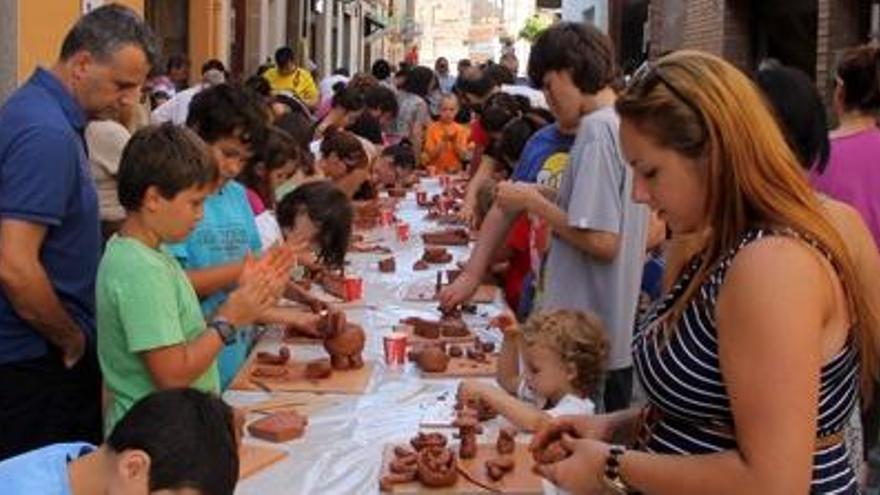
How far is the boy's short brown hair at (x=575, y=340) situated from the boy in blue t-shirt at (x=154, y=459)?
5.34 feet

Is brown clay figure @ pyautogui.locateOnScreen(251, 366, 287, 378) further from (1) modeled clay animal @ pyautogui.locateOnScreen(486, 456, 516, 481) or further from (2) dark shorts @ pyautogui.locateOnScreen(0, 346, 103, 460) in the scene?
(1) modeled clay animal @ pyautogui.locateOnScreen(486, 456, 516, 481)

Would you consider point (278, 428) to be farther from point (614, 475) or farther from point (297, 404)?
point (614, 475)

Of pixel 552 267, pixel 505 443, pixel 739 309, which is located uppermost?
pixel 739 309

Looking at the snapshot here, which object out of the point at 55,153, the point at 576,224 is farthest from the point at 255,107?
the point at 576,224

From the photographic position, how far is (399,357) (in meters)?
4.54

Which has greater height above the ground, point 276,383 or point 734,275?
point 734,275

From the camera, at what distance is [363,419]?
3811 mm

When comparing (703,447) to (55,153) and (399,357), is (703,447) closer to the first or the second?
(55,153)

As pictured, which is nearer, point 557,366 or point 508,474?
point 508,474

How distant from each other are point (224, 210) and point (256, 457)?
3.94 ft

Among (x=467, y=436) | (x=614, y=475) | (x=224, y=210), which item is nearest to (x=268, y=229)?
(x=224, y=210)

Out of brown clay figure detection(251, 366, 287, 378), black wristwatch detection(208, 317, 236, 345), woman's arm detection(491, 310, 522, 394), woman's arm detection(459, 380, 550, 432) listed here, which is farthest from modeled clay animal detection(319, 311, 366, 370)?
black wristwatch detection(208, 317, 236, 345)

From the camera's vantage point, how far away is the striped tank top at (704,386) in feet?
6.97

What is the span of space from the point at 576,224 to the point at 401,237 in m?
3.89
